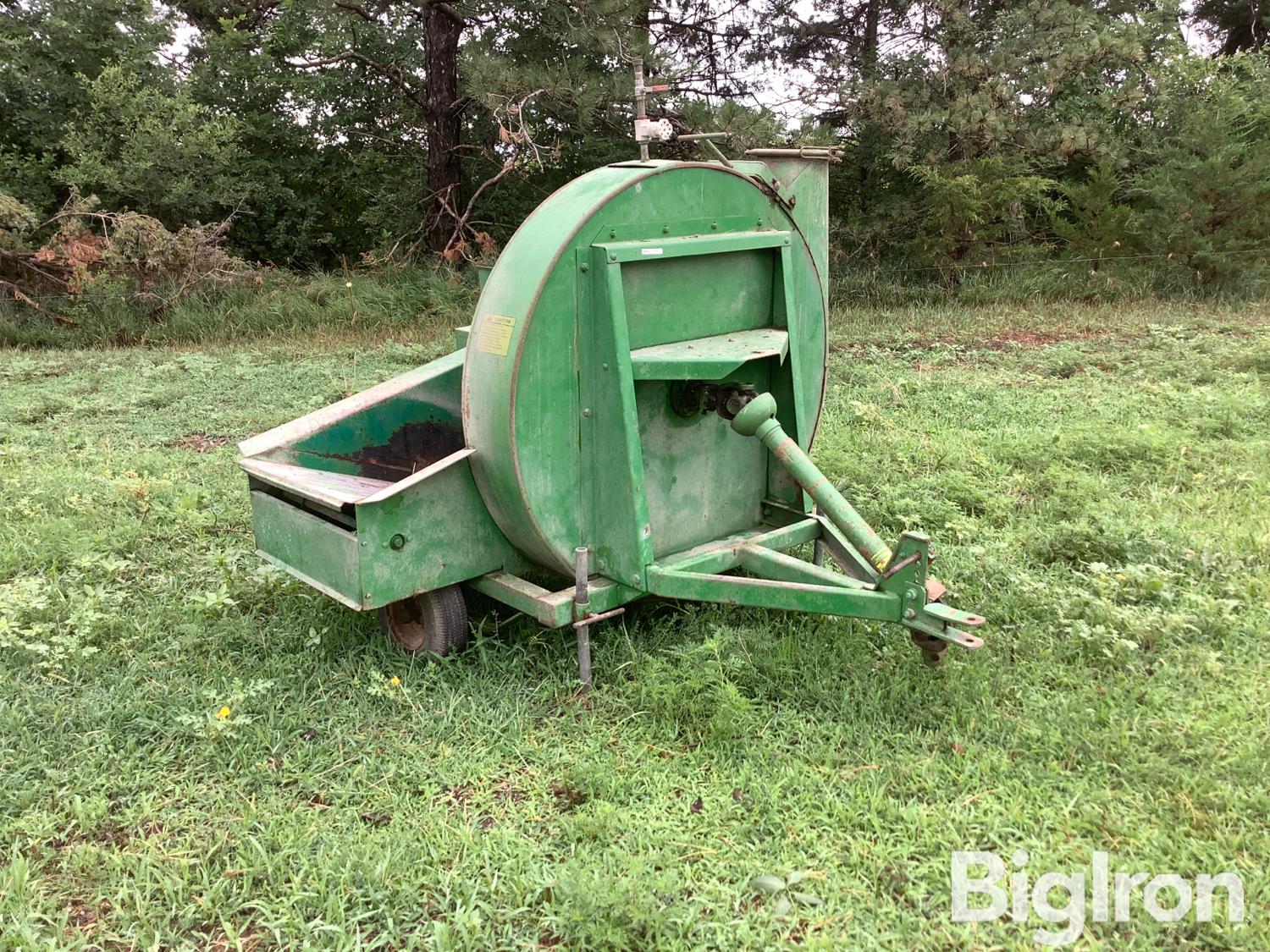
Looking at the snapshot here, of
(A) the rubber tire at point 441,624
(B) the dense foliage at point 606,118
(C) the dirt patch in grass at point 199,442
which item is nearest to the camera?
(A) the rubber tire at point 441,624

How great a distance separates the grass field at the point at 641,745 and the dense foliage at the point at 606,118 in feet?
23.6

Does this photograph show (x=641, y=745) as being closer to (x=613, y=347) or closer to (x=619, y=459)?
(x=619, y=459)

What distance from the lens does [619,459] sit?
329 centimetres

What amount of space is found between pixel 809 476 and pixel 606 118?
935 cm

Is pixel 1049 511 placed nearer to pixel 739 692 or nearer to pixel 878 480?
pixel 878 480

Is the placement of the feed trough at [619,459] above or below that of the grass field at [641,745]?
above

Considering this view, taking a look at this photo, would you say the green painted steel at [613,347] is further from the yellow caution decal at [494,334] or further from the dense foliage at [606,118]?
the dense foliage at [606,118]

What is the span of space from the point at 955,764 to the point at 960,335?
7.22 meters

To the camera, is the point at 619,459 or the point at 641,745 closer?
the point at 641,745

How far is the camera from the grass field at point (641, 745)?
95.1 inches

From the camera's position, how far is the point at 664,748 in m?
3.01

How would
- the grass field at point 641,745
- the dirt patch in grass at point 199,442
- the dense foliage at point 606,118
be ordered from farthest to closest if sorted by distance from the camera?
1. the dense foliage at point 606,118
2. the dirt patch in grass at point 199,442
3. the grass field at point 641,745

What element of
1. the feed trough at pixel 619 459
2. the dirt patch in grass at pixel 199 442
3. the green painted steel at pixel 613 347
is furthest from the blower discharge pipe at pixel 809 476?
the dirt patch in grass at pixel 199 442

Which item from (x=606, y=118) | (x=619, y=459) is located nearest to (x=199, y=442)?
(x=619, y=459)
